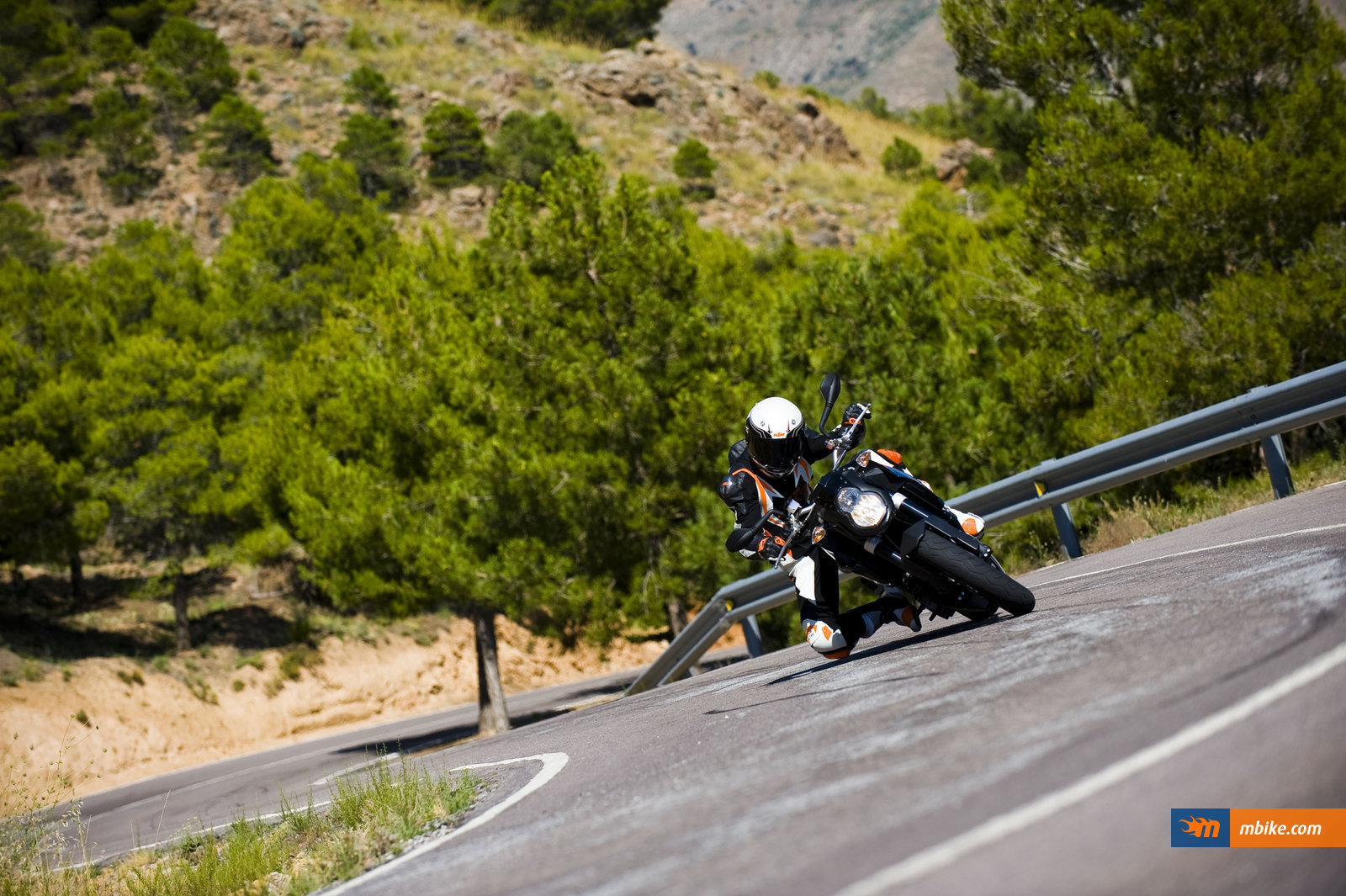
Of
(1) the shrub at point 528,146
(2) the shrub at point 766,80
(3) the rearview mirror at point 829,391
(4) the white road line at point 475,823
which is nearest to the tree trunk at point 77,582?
(4) the white road line at point 475,823

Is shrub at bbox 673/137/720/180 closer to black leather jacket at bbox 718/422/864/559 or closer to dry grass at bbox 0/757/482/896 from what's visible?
black leather jacket at bbox 718/422/864/559

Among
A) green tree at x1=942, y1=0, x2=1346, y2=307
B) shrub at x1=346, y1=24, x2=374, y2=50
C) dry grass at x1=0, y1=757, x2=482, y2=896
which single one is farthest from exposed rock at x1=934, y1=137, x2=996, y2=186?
dry grass at x1=0, y1=757, x2=482, y2=896

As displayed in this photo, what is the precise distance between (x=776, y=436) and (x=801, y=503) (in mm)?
490

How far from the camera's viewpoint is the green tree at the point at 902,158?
234ft

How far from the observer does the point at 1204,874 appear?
2213 mm

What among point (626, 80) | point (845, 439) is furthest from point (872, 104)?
point (845, 439)

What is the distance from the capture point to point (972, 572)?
6148 millimetres

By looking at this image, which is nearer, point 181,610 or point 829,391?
point 829,391

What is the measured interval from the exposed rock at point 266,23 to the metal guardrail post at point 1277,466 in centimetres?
7901

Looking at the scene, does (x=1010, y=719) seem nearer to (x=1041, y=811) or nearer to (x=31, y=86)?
(x=1041, y=811)

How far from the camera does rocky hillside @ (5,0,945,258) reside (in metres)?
55.8

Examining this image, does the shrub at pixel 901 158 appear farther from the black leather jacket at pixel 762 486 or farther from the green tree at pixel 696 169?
the black leather jacket at pixel 762 486

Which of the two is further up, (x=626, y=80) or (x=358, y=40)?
(x=358, y=40)

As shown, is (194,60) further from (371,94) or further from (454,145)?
(454,145)
